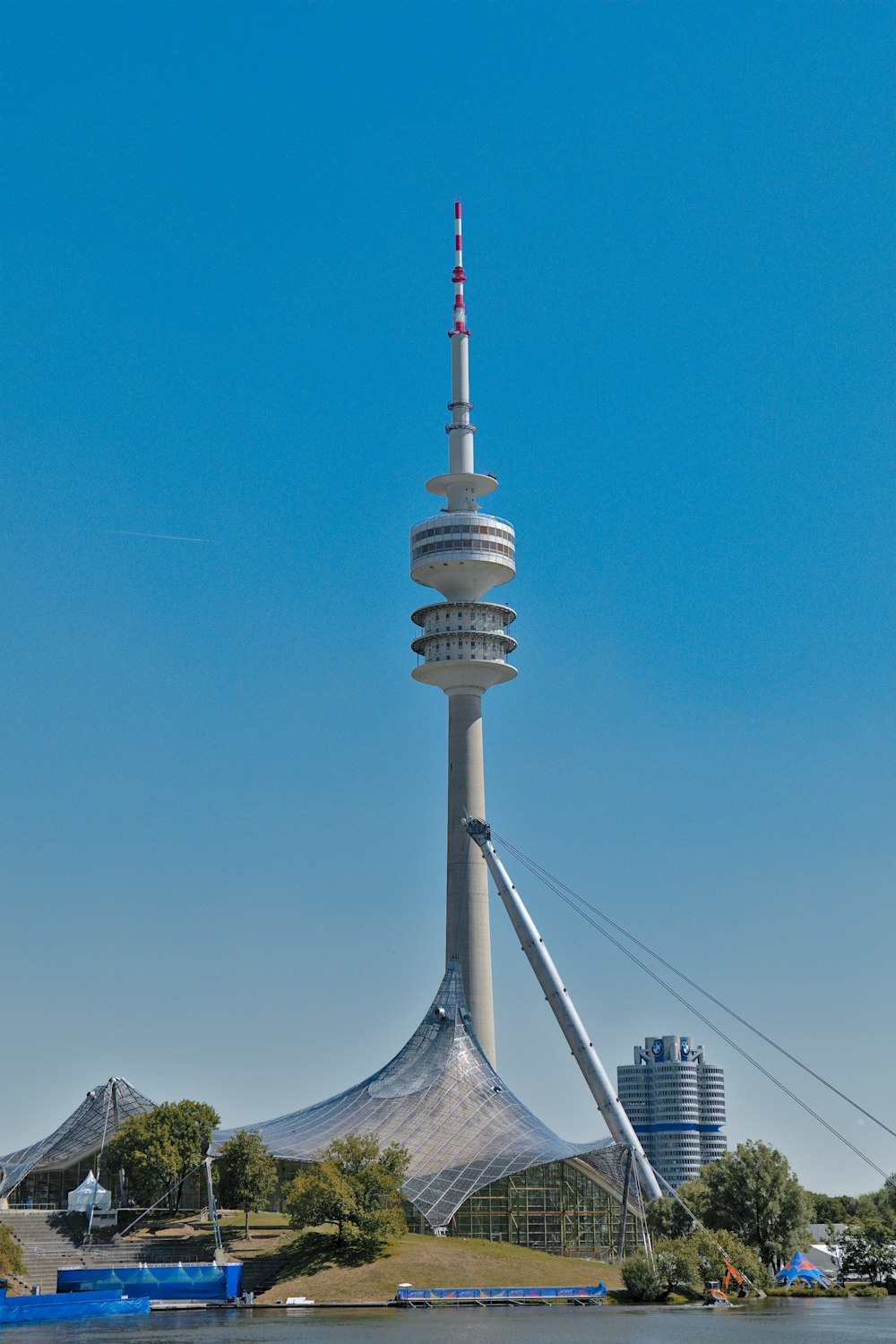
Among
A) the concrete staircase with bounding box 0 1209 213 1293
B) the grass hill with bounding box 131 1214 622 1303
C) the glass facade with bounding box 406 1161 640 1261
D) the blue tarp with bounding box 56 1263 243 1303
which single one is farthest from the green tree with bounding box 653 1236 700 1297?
the concrete staircase with bounding box 0 1209 213 1293

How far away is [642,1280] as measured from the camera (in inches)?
3681

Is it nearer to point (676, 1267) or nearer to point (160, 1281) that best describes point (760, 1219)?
point (676, 1267)

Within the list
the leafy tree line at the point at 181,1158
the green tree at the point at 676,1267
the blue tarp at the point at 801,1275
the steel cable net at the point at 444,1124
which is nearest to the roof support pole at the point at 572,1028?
the steel cable net at the point at 444,1124

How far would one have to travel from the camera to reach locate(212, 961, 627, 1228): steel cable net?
114 meters

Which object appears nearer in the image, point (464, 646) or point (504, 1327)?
point (504, 1327)

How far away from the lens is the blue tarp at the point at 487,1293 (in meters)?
90.1

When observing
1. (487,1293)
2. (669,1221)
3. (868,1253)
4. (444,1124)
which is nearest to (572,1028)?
(444,1124)

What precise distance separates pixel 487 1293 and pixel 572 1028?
35.8 m

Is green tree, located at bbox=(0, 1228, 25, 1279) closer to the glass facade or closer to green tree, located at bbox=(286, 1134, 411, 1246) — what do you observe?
green tree, located at bbox=(286, 1134, 411, 1246)

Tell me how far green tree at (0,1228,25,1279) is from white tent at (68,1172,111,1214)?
13.6 m

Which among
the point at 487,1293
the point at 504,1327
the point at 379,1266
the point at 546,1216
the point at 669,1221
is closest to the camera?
the point at 504,1327

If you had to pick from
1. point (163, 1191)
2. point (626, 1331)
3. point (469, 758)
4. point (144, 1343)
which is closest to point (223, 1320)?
point (144, 1343)

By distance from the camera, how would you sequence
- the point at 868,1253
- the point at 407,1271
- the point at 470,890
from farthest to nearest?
the point at 470,890 → the point at 868,1253 → the point at 407,1271

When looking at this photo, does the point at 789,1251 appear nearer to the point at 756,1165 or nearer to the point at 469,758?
the point at 756,1165
